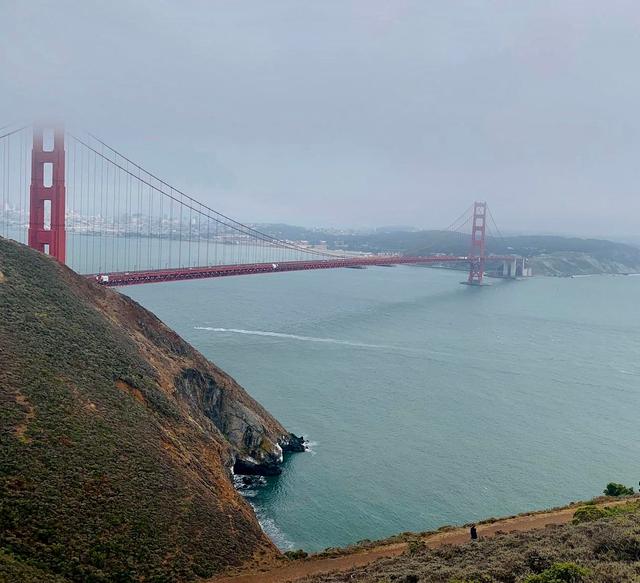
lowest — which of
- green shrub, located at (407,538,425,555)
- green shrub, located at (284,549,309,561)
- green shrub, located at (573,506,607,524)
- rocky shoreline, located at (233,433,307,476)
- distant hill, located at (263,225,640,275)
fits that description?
rocky shoreline, located at (233,433,307,476)

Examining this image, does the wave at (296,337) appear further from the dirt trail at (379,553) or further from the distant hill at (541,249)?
the distant hill at (541,249)

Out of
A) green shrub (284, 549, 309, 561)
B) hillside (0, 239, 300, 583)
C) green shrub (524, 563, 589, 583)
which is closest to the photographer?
green shrub (524, 563, 589, 583)

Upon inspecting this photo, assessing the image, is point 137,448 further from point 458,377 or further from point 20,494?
point 458,377

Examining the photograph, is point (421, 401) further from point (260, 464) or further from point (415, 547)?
point (415, 547)

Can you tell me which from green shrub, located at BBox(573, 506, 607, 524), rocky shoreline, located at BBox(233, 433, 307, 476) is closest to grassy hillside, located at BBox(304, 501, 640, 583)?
green shrub, located at BBox(573, 506, 607, 524)

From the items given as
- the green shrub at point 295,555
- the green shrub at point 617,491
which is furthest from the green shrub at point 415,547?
the green shrub at point 617,491

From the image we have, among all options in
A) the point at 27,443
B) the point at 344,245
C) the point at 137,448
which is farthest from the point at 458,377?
the point at 344,245

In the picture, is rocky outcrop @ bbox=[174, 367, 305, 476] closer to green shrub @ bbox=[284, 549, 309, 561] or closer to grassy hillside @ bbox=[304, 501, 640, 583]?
green shrub @ bbox=[284, 549, 309, 561]
